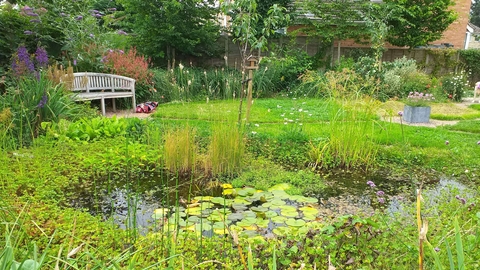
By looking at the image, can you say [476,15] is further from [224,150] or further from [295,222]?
[295,222]

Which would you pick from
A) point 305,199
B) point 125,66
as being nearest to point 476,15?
point 125,66

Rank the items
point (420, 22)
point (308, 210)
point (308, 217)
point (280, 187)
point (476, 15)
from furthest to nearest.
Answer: point (476, 15)
point (420, 22)
point (280, 187)
point (308, 210)
point (308, 217)

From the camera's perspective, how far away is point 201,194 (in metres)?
3.09

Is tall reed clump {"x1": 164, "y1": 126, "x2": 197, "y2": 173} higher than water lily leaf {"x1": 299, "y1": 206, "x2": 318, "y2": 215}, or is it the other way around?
tall reed clump {"x1": 164, "y1": 126, "x2": 197, "y2": 173}

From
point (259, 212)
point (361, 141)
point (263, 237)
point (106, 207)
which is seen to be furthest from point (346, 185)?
point (106, 207)

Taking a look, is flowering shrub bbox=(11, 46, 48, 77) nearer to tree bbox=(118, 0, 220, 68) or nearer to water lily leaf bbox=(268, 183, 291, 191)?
water lily leaf bbox=(268, 183, 291, 191)

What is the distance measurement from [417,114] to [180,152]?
475 cm

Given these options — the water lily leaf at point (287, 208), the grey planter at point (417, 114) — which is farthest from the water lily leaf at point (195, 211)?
the grey planter at point (417, 114)

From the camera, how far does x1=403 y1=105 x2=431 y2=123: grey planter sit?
6488mm

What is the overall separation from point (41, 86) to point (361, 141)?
387cm

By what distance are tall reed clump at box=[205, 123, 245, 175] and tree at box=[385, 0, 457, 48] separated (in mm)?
10154

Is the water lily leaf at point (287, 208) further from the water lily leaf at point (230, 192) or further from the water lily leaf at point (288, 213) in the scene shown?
the water lily leaf at point (230, 192)

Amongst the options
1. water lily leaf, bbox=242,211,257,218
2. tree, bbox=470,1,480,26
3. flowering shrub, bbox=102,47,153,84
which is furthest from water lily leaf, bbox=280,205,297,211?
tree, bbox=470,1,480,26

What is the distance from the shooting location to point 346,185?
3.67 metres
